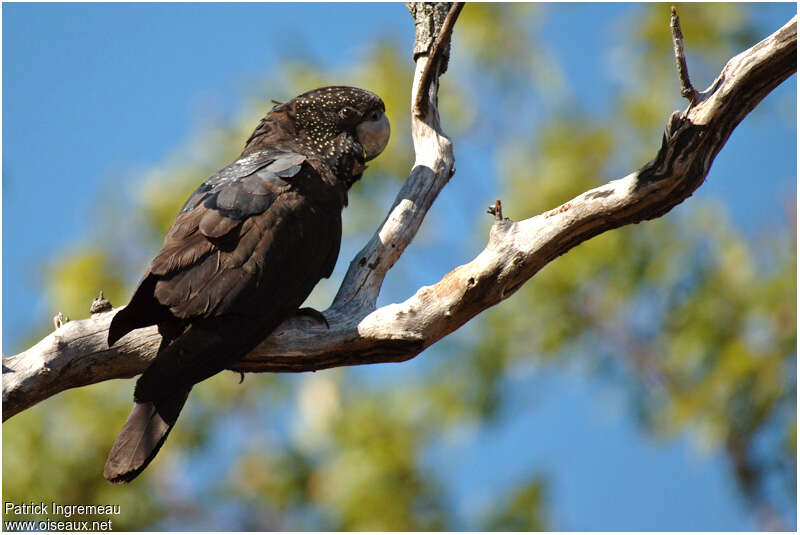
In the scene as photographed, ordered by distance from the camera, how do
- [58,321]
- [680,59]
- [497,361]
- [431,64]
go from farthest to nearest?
[497,361]
[431,64]
[58,321]
[680,59]

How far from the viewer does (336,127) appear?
14.0 ft

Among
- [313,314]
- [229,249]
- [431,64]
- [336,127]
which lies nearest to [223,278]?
[229,249]

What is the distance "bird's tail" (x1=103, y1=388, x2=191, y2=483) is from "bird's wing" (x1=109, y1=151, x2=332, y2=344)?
0.30 m

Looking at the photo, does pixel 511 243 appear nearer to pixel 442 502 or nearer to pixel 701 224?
pixel 442 502

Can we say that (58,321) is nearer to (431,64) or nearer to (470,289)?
(470,289)

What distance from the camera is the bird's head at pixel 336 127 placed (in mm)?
4227

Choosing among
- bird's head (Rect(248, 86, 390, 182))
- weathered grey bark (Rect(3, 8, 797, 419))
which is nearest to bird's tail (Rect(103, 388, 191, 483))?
weathered grey bark (Rect(3, 8, 797, 419))

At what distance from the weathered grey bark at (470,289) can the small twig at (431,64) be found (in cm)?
110

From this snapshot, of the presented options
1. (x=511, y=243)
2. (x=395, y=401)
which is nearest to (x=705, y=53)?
(x=395, y=401)

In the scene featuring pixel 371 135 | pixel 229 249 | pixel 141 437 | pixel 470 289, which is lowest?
pixel 141 437

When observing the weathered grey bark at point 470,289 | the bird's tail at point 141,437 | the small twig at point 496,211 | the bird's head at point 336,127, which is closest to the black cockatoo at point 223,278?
the bird's tail at point 141,437

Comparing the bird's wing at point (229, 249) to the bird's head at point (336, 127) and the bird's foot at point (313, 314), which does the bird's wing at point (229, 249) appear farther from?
the bird's head at point (336, 127)

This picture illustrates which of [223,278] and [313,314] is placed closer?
[223,278]

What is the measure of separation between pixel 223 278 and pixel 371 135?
1.35 metres
